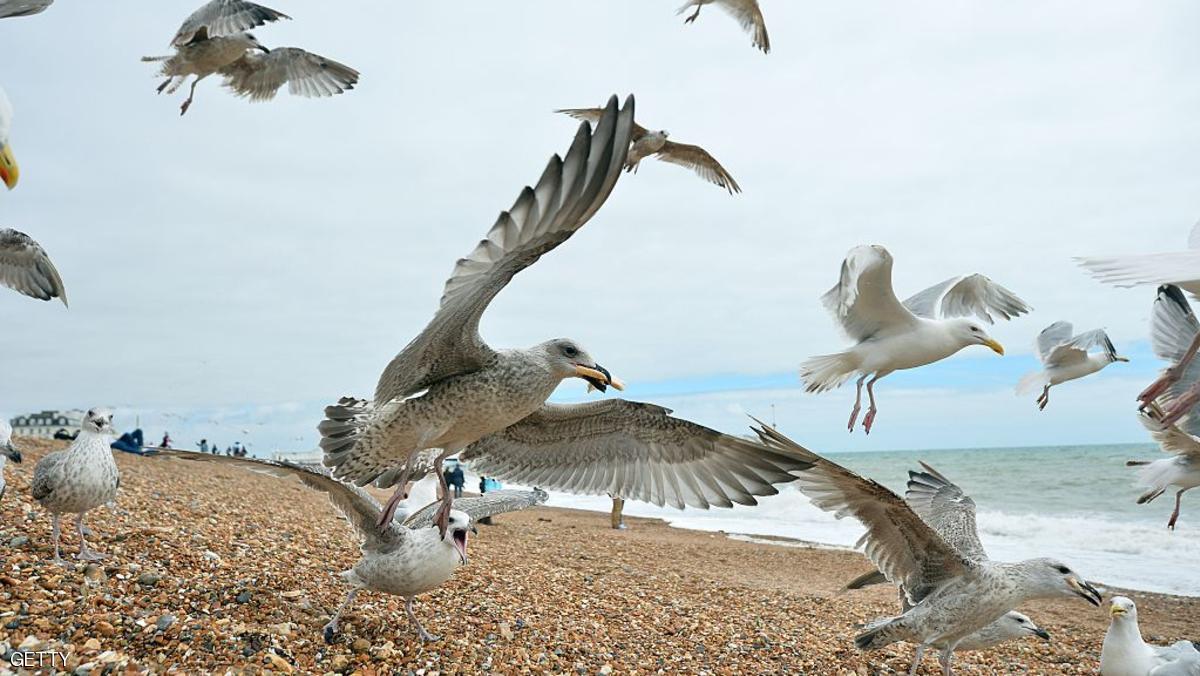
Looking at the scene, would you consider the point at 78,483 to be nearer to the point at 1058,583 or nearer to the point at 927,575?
the point at 927,575

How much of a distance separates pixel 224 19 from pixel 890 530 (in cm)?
721

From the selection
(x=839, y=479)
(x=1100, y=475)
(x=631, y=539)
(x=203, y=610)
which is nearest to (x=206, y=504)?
(x=203, y=610)

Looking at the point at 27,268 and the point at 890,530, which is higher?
the point at 27,268

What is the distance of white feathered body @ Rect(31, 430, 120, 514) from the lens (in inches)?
169

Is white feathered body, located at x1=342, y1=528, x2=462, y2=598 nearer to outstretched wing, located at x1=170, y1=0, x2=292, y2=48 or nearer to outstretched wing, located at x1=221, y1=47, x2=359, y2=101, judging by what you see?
outstretched wing, located at x1=170, y1=0, x2=292, y2=48

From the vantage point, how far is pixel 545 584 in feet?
21.0

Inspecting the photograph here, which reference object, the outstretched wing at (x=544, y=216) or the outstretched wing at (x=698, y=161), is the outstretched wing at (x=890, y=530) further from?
the outstretched wing at (x=698, y=161)

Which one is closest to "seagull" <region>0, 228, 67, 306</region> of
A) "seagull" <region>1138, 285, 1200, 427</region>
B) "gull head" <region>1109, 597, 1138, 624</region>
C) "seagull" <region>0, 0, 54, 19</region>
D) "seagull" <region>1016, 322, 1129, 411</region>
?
"seagull" <region>0, 0, 54, 19</region>

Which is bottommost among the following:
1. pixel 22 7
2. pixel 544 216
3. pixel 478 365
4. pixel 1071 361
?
pixel 478 365

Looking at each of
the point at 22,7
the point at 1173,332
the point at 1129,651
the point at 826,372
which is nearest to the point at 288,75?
the point at 22,7

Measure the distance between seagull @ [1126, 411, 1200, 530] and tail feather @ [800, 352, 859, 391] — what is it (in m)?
2.62

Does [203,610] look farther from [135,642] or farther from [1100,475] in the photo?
[1100,475]

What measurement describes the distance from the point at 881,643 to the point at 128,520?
190 inches

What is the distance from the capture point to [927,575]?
4797 millimetres
